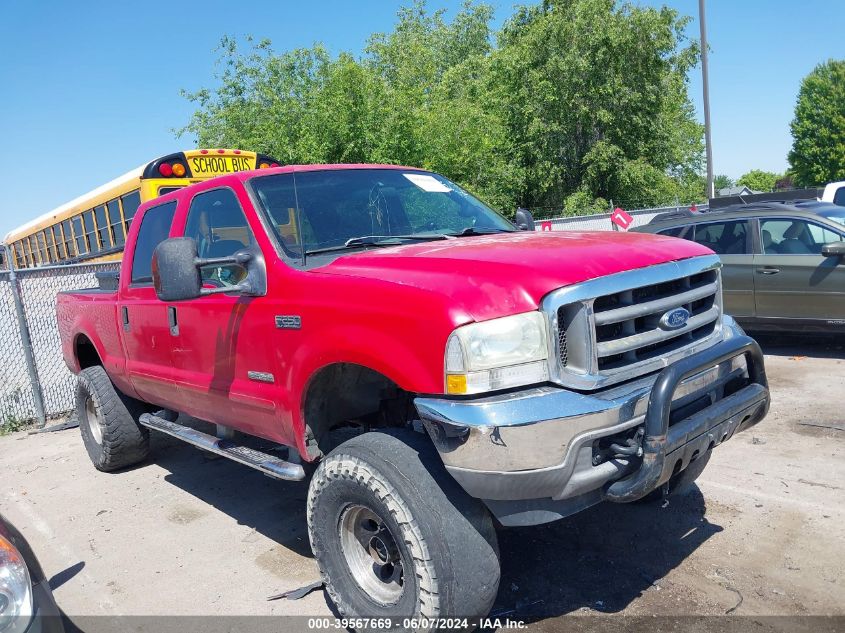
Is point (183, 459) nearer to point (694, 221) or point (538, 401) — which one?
point (538, 401)

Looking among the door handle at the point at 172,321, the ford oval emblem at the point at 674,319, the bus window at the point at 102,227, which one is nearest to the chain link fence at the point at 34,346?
the bus window at the point at 102,227

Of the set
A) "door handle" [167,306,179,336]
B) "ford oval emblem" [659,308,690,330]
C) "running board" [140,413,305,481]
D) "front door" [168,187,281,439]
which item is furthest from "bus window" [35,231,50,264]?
"ford oval emblem" [659,308,690,330]

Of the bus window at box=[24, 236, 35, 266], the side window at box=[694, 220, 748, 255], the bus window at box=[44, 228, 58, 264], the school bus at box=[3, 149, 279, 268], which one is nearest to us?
the side window at box=[694, 220, 748, 255]

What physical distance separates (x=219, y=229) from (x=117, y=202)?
8.54 m

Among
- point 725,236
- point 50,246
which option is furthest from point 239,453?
point 50,246

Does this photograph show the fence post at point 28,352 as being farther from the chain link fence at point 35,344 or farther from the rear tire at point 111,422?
the rear tire at point 111,422

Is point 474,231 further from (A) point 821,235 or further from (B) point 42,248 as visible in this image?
Answer: (B) point 42,248

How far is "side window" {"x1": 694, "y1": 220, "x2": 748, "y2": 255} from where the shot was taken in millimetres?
8641

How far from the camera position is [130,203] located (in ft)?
36.8

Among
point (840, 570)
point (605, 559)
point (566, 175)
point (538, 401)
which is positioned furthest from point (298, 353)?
point (566, 175)

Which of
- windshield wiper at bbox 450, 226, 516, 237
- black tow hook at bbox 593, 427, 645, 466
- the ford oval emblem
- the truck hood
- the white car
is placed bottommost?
black tow hook at bbox 593, 427, 645, 466

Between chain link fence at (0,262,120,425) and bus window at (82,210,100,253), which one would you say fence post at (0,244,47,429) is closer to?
chain link fence at (0,262,120,425)

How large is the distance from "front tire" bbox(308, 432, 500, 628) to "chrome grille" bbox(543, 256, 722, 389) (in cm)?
69

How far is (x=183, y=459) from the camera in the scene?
647cm
